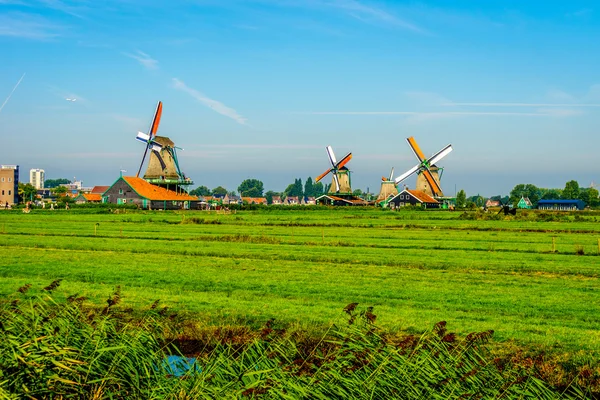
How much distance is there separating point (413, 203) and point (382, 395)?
111m

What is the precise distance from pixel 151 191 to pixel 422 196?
51.8 meters

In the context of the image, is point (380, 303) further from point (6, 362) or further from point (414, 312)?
point (6, 362)

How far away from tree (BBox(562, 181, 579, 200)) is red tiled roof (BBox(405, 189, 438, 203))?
94333mm

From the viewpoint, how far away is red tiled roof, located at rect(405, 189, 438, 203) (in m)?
117

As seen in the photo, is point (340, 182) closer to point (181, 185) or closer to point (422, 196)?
point (422, 196)

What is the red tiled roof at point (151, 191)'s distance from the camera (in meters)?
93.8

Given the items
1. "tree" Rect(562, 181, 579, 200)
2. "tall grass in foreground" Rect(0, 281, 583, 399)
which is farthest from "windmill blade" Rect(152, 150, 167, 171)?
"tree" Rect(562, 181, 579, 200)

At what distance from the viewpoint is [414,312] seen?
16078 mm

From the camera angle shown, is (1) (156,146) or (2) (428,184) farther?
(2) (428,184)

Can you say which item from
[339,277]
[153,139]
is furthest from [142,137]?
[339,277]

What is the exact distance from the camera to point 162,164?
333ft

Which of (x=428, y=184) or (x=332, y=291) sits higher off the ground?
(x=428, y=184)

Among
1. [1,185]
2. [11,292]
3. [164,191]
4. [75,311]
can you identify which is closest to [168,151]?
[164,191]

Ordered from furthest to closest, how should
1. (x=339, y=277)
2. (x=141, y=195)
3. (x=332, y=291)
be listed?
(x=141, y=195) → (x=339, y=277) → (x=332, y=291)
